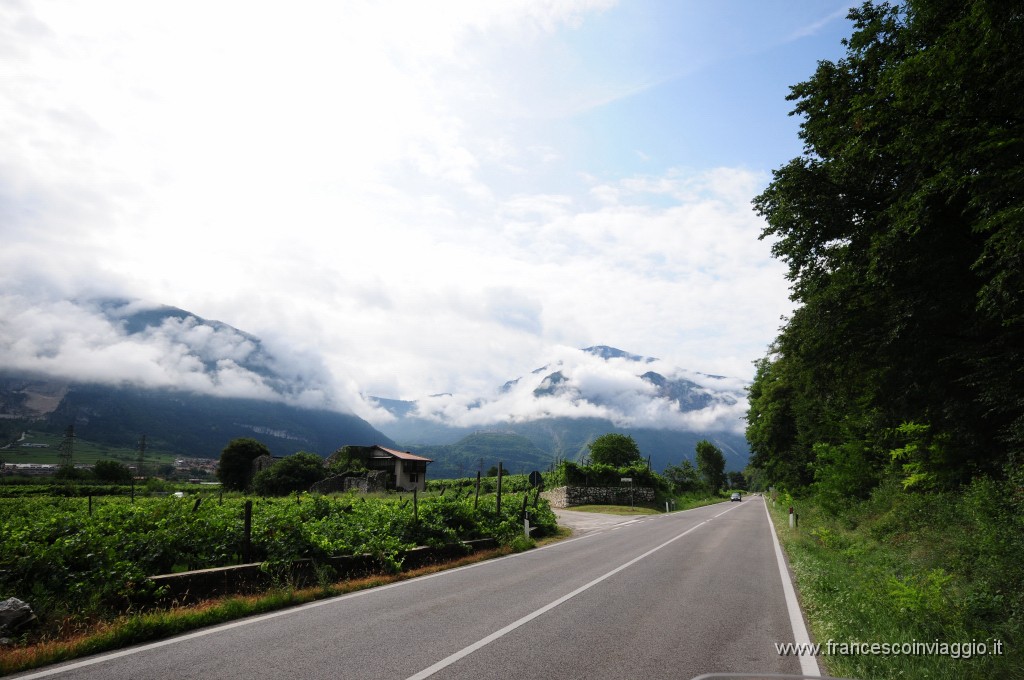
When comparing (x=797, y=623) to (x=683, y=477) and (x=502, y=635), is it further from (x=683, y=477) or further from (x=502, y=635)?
(x=683, y=477)

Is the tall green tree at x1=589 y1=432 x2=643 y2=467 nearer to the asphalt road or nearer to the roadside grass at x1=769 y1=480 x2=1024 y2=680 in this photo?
the roadside grass at x1=769 y1=480 x2=1024 y2=680

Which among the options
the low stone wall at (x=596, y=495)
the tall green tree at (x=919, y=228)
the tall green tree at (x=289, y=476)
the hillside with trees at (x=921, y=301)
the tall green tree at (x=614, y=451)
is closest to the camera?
the hillside with trees at (x=921, y=301)

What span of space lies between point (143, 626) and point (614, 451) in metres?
73.8

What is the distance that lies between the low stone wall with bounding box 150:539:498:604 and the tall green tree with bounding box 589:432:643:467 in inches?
2604

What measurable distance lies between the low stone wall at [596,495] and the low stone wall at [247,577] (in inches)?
1483

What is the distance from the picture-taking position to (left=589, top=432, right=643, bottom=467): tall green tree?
7556cm

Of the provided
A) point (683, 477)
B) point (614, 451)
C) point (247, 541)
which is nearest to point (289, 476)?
point (614, 451)

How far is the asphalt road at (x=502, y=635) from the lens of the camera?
5453 millimetres

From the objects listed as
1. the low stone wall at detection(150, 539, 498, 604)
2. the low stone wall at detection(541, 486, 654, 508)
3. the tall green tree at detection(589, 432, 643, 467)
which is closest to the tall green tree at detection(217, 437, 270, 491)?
the low stone wall at detection(541, 486, 654, 508)

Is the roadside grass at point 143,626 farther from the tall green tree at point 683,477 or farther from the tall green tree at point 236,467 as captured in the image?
the tall green tree at point 236,467

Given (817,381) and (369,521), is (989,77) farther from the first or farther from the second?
(369,521)

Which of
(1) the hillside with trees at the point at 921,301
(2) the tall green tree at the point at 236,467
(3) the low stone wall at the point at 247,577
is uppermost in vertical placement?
(1) the hillside with trees at the point at 921,301

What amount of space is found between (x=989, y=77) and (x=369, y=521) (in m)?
15.6

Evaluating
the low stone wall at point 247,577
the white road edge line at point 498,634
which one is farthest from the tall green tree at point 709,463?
the low stone wall at point 247,577
